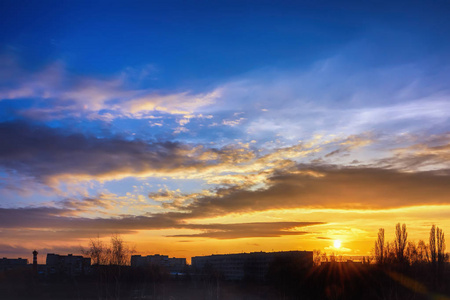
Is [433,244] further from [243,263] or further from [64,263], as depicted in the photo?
[64,263]

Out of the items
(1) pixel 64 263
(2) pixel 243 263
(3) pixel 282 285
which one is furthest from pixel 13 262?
(3) pixel 282 285

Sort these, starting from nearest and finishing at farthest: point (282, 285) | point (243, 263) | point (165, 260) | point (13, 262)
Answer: point (282, 285)
point (243, 263)
point (13, 262)
point (165, 260)

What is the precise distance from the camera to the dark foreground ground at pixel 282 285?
132 feet

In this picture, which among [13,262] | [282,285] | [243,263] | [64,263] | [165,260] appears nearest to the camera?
[282,285]

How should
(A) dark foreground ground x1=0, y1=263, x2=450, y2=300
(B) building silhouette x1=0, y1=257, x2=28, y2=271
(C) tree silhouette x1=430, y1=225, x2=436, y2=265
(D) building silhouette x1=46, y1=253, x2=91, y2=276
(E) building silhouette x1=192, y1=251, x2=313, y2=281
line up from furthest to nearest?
(B) building silhouette x1=0, y1=257, x2=28, y2=271, (D) building silhouette x1=46, y1=253, x2=91, y2=276, (E) building silhouette x1=192, y1=251, x2=313, y2=281, (C) tree silhouette x1=430, y1=225, x2=436, y2=265, (A) dark foreground ground x1=0, y1=263, x2=450, y2=300

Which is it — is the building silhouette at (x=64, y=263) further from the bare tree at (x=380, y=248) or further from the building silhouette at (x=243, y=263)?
the bare tree at (x=380, y=248)

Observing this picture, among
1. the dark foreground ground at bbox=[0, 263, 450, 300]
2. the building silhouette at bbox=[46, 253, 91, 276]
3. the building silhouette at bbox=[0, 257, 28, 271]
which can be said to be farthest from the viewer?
the building silhouette at bbox=[0, 257, 28, 271]

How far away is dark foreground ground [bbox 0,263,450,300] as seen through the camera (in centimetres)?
4016

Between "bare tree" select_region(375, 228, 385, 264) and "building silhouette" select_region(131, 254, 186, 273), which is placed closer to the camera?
"bare tree" select_region(375, 228, 385, 264)

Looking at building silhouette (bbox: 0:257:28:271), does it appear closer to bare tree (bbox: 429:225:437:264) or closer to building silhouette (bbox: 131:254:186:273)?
building silhouette (bbox: 131:254:186:273)

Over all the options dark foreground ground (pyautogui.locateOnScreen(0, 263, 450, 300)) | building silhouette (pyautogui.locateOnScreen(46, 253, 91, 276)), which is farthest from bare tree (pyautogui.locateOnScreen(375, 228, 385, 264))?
building silhouette (pyautogui.locateOnScreen(46, 253, 91, 276))

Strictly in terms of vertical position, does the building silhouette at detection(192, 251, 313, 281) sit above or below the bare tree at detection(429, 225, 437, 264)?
below

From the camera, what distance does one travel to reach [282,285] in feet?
170

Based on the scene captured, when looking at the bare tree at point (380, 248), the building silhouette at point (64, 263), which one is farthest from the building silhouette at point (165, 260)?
the bare tree at point (380, 248)
